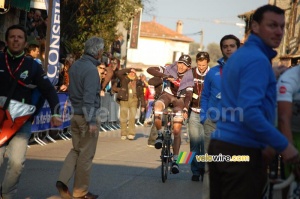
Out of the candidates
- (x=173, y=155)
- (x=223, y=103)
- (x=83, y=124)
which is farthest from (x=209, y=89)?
(x=223, y=103)

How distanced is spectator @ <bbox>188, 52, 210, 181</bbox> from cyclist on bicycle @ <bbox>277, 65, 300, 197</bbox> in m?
6.45

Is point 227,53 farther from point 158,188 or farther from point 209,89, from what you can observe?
point 158,188

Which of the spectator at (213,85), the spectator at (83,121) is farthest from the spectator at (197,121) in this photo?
the spectator at (83,121)

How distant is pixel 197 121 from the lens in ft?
41.0

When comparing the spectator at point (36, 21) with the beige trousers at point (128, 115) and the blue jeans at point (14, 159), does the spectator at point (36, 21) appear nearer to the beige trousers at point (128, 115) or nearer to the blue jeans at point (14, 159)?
the beige trousers at point (128, 115)

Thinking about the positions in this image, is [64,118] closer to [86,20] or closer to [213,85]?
[86,20]

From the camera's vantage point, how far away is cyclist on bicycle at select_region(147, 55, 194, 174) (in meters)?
12.5

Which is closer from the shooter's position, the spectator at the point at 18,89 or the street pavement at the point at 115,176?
the spectator at the point at 18,89

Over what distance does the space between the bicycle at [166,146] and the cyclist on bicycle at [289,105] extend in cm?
611

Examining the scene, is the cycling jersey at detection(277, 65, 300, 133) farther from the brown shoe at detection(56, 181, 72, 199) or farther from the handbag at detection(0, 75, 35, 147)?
the brown shoe at detection(56, 181, 72, 199)

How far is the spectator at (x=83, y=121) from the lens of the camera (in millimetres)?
9422

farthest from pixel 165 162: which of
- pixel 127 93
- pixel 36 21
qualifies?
pixel 36 21

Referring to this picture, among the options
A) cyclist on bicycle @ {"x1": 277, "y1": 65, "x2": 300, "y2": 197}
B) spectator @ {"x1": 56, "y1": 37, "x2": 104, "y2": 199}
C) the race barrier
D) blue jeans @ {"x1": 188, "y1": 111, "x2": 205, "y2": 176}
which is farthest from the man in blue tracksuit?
the race barrier

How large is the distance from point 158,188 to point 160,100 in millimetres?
2053
